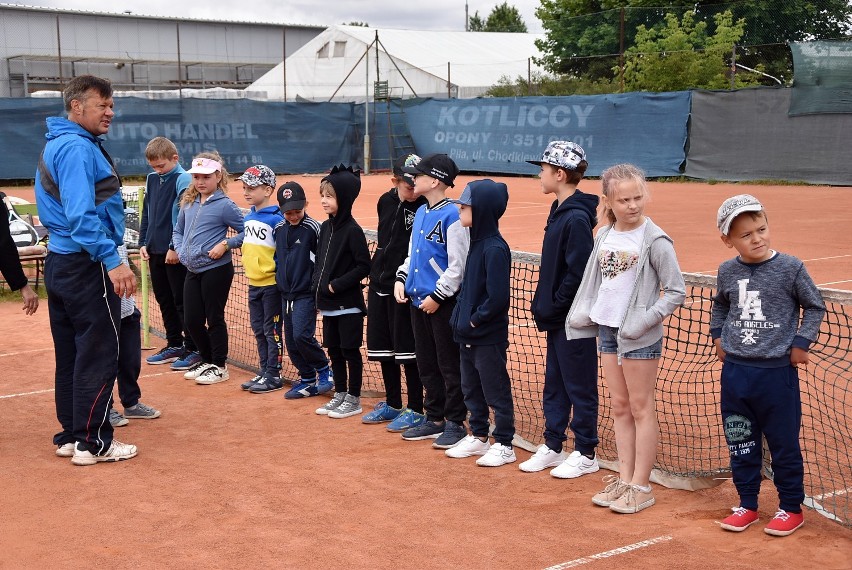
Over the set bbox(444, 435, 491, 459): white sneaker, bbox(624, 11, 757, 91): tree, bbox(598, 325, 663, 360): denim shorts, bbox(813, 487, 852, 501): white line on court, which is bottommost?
bbox(444, 435, 491, 459): white sneaker

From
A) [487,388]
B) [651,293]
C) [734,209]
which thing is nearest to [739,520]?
[651,293]

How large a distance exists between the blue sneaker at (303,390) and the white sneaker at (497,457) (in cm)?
204

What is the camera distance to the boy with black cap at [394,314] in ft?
20.7

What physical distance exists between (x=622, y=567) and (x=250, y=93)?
129 ft

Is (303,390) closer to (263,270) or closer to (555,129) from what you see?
(263,270)

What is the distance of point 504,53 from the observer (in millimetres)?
45531

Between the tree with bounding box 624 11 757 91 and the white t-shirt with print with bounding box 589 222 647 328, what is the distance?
79.8 ft

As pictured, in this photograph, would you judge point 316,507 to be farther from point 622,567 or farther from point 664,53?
point 664,53

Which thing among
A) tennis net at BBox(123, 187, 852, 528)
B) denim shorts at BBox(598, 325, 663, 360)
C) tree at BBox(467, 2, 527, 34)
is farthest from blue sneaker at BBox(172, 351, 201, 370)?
tree at BBox(467, 2, 527, 34)

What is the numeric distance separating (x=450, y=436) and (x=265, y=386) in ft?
6.76

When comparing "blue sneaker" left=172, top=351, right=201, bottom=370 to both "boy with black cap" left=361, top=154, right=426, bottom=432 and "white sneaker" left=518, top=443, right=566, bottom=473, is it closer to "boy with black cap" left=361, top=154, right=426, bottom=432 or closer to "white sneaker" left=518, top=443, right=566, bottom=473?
"boy with black cap" left=361, top=154, right=426, bottom=432

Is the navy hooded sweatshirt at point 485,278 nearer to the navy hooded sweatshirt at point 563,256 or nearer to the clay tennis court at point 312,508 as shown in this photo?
the navy hooded sweatshirt at point 563,256

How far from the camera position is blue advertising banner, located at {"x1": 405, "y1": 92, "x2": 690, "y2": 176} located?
25.9 metres

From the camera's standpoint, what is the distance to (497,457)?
561cm
